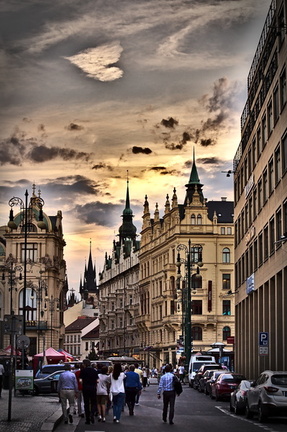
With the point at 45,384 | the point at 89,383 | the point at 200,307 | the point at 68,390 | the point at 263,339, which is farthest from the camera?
the point at 200,307

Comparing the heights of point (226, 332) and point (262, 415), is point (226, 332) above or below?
above

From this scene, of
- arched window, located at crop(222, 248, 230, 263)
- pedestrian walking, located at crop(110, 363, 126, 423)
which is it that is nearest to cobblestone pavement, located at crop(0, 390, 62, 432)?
pedestrian walking, located at crop(110, 363, 126, 423)

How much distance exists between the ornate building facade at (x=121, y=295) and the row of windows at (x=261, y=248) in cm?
6056

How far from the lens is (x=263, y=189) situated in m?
55.8

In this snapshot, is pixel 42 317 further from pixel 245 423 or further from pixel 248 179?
pixel 245 423

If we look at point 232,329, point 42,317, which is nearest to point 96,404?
point 232,329

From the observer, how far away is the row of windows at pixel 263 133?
155ft

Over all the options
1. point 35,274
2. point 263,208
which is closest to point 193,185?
point 35,274

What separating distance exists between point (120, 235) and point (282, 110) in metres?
123

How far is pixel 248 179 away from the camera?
6488 cm

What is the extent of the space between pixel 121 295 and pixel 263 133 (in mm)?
95531

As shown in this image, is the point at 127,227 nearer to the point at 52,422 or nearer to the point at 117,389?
the point at 117,389

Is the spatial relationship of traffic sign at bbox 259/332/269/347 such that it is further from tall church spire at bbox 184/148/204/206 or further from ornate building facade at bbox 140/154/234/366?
tall church spire at bbox 184/148/204/206

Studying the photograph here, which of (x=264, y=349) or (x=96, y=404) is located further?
(x=264, y=349)
